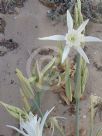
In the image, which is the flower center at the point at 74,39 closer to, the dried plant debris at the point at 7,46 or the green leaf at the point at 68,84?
the green leaf at the point at 68,84

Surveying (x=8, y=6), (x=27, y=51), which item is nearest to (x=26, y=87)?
(x=27, y=51)

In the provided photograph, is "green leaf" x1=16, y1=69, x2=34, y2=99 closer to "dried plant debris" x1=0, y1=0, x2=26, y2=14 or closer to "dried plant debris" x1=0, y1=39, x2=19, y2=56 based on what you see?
"dried plant debris" x1=0, y1=39, x2=19, y2=56

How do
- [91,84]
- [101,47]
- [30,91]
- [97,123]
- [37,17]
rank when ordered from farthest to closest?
[37,17] < [101,47] < [91,84] < [97,123] < [30,91]

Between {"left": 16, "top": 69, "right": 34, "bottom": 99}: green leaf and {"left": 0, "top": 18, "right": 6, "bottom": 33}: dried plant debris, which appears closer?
{"left": 16, "top": 69, "right": 34, "bottom": 99}: green leaf

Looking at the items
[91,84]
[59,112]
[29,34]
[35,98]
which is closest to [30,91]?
[35,98]

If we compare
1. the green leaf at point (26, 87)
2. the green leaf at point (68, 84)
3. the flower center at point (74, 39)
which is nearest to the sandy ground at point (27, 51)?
the green leaf at point (68, 84)

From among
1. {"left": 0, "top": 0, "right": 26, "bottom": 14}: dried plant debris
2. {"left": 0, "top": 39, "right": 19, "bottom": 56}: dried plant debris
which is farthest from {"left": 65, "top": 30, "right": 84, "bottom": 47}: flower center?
Answer: {"left": 0, "top": 0, "right": 26, "bottom": 14}: dried plant debris

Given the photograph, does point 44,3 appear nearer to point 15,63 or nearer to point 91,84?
point 15,63
